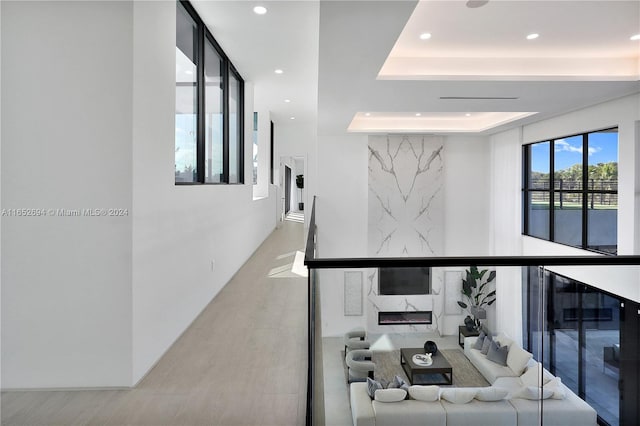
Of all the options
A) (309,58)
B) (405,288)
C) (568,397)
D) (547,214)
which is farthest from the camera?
(547,214)

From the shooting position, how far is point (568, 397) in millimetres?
1959

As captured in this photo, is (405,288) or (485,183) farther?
(485,183)

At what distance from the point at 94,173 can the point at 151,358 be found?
4.60ft

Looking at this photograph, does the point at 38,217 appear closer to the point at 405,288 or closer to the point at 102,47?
the point at 102,47

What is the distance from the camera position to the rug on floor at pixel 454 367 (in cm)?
189

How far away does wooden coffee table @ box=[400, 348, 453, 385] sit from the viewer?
1860mm

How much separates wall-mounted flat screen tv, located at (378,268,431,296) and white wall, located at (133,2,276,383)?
1.75 m

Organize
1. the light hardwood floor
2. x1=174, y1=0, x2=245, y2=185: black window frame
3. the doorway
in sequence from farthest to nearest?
the doorway → x1=174, y1=0, x2=245, y2=185: black window frame → the light hardwood floor

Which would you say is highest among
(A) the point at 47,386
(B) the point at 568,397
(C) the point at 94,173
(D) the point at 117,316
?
(C) the point at 94,173

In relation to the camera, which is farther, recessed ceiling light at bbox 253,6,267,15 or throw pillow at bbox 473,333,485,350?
recessed ceiling light at bbox 253,6,267,15

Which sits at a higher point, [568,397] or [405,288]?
[405,288]

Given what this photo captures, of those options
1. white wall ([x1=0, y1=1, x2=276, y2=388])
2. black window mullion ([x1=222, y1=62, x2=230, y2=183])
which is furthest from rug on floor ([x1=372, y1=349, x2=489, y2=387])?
black window mullion ([x1=222, y1=62, x2=230, y2=183])

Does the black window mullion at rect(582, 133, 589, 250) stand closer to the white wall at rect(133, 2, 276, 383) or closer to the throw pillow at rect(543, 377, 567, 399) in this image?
the throw pillow at rect(543, 377, 567, 399)

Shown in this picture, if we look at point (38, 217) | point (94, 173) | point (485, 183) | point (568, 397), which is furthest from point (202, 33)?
point (485, 183)
